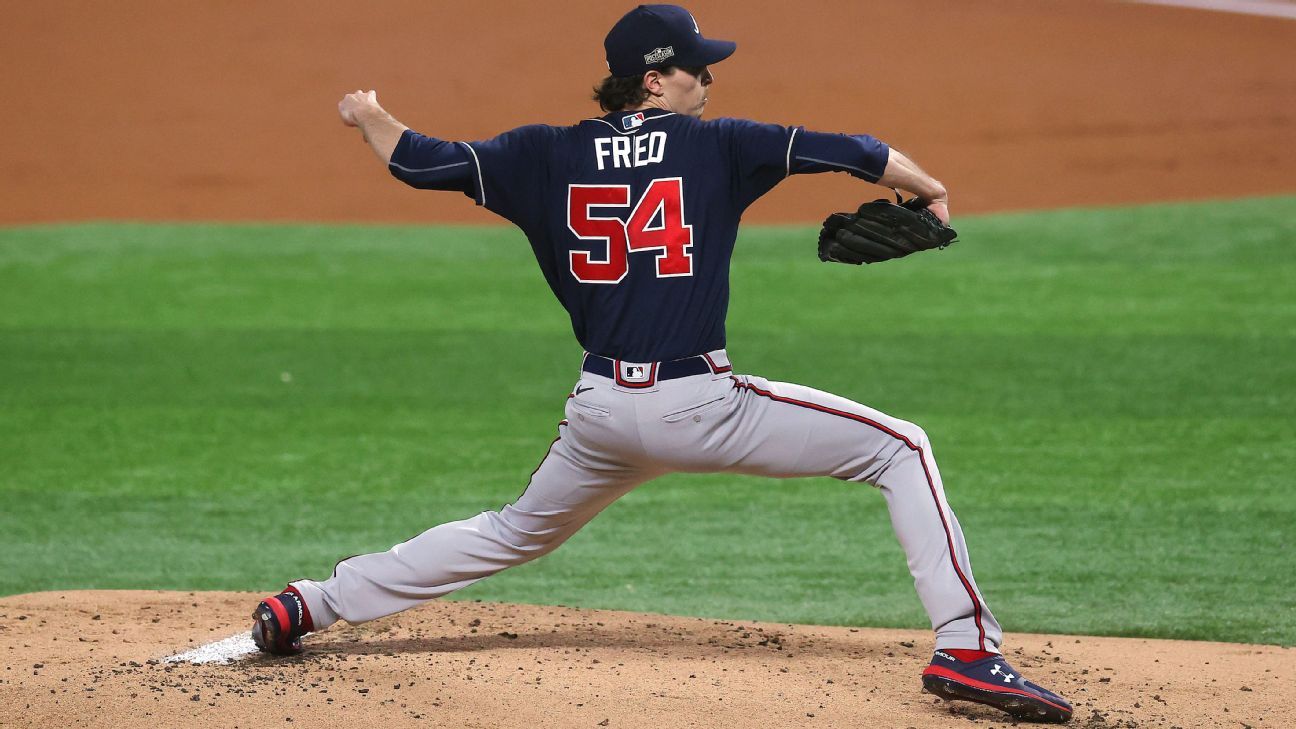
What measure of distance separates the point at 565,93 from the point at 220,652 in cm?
1361

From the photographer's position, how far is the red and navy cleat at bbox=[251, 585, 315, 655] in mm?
4434

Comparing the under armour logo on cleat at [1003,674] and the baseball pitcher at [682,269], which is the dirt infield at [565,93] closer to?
the baseball pitcher at [682,269]

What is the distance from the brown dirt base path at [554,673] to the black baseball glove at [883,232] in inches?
45.3

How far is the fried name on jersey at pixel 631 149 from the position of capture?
4078mm

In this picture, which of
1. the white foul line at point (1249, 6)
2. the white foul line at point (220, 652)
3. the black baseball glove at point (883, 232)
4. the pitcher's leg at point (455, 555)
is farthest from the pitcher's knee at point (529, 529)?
the white foul line at point (1249, 6)

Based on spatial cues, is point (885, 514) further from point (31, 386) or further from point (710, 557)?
point (31, 386)

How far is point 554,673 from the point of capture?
4.31 m

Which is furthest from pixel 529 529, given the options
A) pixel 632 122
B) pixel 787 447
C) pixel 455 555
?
pixel 632 122

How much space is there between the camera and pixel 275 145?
16969 millimetres

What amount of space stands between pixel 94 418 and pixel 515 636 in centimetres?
458


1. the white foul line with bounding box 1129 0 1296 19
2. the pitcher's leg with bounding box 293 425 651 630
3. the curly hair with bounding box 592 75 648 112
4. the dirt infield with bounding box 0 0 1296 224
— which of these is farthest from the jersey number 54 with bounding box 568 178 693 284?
the white foul line with bounding box 1129 0 1296 19

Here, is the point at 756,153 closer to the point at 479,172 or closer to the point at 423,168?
the point at 479,172

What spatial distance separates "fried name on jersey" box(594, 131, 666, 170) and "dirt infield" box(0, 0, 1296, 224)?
11.2m

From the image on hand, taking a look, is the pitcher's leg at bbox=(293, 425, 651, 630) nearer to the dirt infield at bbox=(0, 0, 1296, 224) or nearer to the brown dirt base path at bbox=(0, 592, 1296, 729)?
the brown dirt base path at bbox=(0, 592, 1296, 729)
